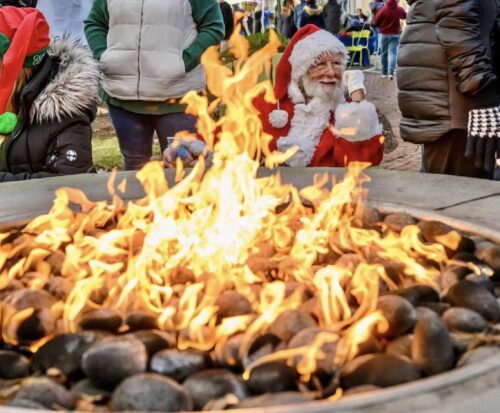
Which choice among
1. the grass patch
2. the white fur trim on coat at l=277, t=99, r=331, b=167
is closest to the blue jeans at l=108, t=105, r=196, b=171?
the white fur trim on coat at l=277, t=99, r=331, b=167

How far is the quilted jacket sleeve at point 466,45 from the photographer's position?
158 inches

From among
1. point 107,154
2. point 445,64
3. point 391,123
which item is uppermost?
point 445,64

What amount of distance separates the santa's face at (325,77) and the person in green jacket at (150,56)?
778 millimetres

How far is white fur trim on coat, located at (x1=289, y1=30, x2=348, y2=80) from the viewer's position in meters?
4.27

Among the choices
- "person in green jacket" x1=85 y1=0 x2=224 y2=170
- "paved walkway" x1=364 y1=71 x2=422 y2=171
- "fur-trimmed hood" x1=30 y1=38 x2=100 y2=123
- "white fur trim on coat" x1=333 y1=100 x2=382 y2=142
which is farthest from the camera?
"paved walkway" x1=364 y1=71 x2=422 y2=171

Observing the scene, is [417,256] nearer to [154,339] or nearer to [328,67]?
[154,339]

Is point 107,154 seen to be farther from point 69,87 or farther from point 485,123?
point 485,123

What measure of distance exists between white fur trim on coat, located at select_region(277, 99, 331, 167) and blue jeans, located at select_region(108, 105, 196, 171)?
2.54 feet

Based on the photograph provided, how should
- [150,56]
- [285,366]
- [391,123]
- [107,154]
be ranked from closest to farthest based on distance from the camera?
[285,366], [150,56], [107,154], [391,123]

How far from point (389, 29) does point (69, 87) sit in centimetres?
1163

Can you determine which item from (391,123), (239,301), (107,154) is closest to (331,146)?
(239,301)

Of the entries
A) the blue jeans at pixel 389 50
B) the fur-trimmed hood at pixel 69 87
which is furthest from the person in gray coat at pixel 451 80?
the blue jeans at pixel 389 50

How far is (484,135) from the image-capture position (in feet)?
13.4

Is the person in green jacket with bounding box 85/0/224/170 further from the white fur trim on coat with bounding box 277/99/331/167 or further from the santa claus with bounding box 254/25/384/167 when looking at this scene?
the white fur trim on coat with bounding box 277/99/331/167
